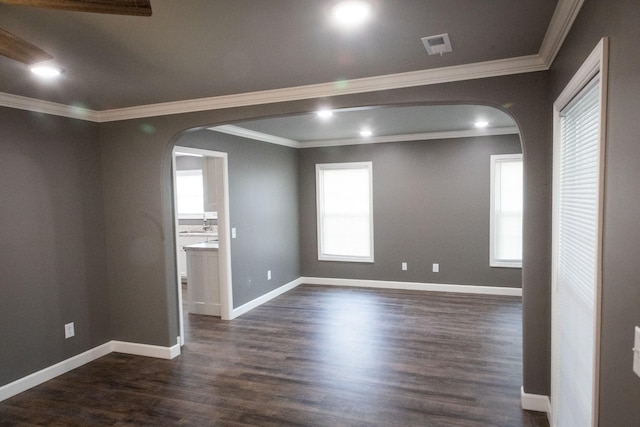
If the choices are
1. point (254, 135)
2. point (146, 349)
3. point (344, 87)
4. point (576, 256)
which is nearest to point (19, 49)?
point (344, 87)

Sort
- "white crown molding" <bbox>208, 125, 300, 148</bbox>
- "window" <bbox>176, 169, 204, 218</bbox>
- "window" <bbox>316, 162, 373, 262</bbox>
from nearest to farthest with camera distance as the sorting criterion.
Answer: "white crown molding" <bbox>208, 125, 300, 148</bbox>, "window" <bbox>316, 162, 373, 262</bbox>, "window" <bbox>176, 169, 204, 218</bbox>

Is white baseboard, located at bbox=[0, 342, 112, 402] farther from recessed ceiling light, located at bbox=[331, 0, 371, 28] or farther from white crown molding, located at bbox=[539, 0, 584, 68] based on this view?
white crown molding, located at bbox=[539, 0, 584, 68]

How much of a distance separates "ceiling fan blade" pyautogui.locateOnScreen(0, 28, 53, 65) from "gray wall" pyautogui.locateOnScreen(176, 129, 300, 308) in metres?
2.51

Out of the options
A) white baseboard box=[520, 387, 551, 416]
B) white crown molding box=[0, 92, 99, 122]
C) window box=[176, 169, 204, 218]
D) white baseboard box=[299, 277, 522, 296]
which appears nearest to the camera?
white baseboard box=[520, 387, 551, 416]

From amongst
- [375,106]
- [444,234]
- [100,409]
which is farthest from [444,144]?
[100,409]

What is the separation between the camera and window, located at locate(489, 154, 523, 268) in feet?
19.0

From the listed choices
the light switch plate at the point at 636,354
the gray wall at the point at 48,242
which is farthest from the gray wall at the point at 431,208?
the light switch plate at the point at 636,354

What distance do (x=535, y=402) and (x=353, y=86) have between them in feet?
8.67

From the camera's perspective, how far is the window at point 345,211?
6648 millimetres

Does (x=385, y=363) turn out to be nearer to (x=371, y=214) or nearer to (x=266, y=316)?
(x=266, y=316)

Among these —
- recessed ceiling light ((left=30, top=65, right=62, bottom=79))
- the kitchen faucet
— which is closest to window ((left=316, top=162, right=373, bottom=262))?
the kitchen faucet

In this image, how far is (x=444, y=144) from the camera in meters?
6.07

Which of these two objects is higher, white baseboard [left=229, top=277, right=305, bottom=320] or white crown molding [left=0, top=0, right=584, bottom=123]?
white crown molding [left=0, top=0, right=584, bottom=123]

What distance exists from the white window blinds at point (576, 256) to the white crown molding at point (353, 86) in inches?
16.6
